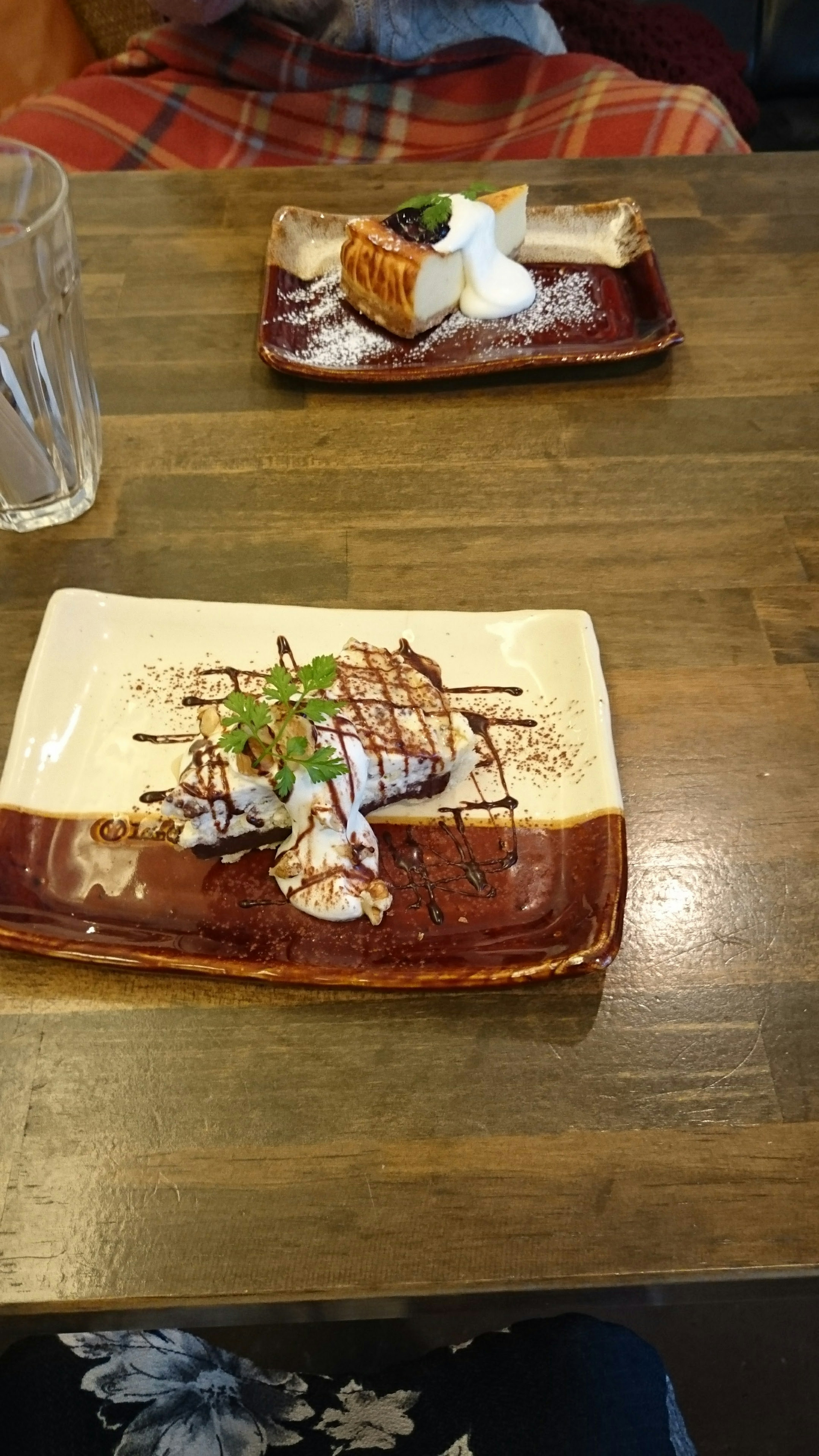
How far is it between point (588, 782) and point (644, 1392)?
1.89 feet

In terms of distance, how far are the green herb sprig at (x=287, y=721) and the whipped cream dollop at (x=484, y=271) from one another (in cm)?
74

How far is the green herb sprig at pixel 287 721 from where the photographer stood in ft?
2.70

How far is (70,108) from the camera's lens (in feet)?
6.42

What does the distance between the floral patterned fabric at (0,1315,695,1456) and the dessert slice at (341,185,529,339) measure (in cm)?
118

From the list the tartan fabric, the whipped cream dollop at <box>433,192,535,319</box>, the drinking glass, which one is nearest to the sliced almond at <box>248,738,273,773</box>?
the drinking glass

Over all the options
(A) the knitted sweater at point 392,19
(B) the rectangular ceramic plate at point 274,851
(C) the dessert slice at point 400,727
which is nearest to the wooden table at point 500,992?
(B) the rectangular ceramic plate at point 274,851

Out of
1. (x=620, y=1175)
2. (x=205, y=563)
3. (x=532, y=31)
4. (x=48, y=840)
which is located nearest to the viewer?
(x=620, y=1175)

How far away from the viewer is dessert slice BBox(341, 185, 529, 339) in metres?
1.31

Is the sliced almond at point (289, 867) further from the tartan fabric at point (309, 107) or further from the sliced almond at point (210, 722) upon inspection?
the tartan fabric at point (309, 107)

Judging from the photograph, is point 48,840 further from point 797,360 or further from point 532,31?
point 532,31

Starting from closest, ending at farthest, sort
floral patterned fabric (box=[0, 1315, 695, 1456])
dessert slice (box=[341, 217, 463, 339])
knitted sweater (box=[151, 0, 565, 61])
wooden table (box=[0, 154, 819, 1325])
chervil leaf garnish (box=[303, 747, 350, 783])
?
wooden table (box=[0, 154, 819, 1325]), chervil leaf garnish (box=[303, 747, 350, 783]), floral patterned fabric (box=[0, 1315, 695, 1456]), dessert slice (box=[341, 217, 463, 339]), knitted sweater (box=[151, 0, 565, 61])

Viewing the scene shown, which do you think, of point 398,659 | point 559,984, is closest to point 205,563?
point 398,659

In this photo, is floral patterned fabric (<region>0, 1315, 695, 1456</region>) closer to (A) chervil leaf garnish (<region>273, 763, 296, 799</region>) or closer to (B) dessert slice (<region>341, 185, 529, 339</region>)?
(A) chervil leaf garnish (<region>273, 763, 296, 799</region>)

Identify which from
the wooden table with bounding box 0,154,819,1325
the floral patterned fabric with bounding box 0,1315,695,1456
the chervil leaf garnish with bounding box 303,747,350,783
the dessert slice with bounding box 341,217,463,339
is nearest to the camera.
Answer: the wooden table with bounding box 0,154,819,1325
